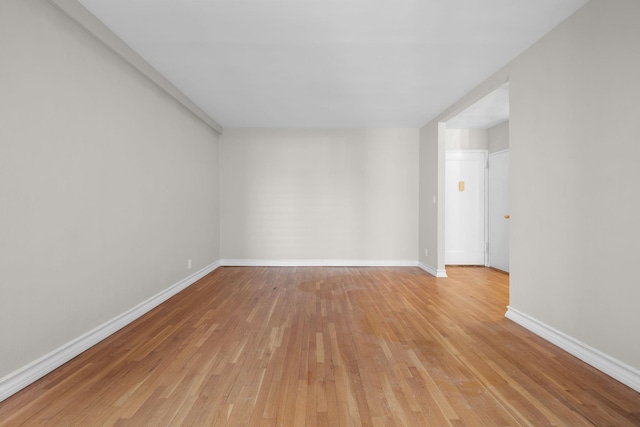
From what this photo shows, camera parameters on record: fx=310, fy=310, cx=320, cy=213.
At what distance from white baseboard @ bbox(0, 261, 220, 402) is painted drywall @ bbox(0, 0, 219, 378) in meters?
0.05

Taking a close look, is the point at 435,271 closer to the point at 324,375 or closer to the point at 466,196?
the point at 466,196

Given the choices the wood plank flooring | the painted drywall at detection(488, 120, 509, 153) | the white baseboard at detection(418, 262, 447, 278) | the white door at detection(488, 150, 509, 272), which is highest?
the painted drywall at detection(488, 120, 509, 153)

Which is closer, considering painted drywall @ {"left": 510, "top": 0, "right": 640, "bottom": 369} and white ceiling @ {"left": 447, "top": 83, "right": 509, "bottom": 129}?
painted drywall @ {"left": 510, "top": 0, "right": 640, "bottom": 369}

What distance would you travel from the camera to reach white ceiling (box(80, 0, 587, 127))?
2426 mm

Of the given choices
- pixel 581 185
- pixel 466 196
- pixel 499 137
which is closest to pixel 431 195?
pixel 466 196

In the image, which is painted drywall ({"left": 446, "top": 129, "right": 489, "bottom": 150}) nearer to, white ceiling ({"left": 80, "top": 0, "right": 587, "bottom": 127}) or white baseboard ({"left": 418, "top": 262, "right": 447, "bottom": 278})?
white ceiling ({"left": 80, "top": 0, "right": 587, "bottom": 127})

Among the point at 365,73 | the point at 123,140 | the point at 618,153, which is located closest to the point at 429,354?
the point at 618,153

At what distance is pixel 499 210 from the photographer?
233 inches

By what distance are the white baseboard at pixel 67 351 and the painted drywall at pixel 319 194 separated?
265cm

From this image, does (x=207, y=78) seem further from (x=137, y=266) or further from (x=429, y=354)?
(x=429, y=354)

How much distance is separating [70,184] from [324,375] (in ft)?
7.95

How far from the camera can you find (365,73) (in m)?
3.60

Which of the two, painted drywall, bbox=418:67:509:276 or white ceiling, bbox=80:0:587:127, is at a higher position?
white ceiling, bbox=80:0:587:127

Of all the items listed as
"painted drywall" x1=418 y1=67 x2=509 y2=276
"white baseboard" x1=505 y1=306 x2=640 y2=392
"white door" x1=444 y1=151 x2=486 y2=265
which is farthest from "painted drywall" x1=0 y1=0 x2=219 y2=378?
"white door" x1=444 y1=151 x2=486 y2=265
